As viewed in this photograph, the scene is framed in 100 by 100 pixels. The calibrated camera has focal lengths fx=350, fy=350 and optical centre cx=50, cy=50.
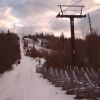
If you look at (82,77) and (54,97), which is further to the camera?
(82,77)

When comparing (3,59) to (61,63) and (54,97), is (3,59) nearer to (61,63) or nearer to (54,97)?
(61,63)

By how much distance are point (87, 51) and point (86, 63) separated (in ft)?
5.98

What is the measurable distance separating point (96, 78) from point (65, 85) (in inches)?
142

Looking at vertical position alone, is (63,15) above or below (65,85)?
above

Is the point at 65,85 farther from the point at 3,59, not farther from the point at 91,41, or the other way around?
the point at 3,59

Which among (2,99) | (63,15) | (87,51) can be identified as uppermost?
(63,15)

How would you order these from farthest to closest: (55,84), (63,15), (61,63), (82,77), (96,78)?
(61,63)
(63,15)
(55,84)
(82,77)
(96,78)

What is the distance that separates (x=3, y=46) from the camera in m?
40.7

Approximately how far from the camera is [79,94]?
20.0m

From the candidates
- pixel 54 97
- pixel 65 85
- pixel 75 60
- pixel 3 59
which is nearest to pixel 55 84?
pixel 65 85

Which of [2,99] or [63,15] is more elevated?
[63,15]

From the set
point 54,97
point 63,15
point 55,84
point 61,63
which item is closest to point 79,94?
point 54,97

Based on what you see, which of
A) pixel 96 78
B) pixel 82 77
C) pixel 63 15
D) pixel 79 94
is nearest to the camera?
pixel 79 94

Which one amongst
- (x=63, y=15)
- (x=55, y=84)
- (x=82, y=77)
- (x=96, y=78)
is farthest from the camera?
(x=63, y=15)
